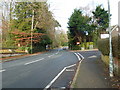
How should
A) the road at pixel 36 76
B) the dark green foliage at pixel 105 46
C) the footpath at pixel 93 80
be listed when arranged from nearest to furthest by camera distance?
the footpath at pixel 93 80
the road at pixel 36 76
the dark green foliage at pixel 105 46

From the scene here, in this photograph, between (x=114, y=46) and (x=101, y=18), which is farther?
(x=101, y=18)

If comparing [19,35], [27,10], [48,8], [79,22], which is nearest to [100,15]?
[79,22]

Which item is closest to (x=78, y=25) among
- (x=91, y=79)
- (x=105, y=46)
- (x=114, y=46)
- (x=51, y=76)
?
(x=105, y=46)

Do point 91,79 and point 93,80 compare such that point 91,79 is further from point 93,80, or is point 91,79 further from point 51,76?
point 51,76

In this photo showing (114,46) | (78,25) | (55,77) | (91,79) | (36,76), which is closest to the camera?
(91,79)

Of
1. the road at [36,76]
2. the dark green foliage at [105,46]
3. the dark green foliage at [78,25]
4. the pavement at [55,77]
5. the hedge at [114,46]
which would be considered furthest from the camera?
the dark green foliage at [78,25]

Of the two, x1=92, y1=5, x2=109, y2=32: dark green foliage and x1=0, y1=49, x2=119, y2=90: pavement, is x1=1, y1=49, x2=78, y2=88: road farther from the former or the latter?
x1=92, y1=5, x2=109, y2=32: dark green foliage

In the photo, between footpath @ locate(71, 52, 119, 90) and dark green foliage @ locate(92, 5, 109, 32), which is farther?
dark green foliage @ locate(92, 5, 109, 32)

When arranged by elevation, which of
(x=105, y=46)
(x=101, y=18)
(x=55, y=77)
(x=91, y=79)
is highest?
(x=101, y=18)

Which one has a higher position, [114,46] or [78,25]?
[78,25]

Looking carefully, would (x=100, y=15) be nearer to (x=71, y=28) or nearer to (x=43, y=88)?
(x=71, y=28)

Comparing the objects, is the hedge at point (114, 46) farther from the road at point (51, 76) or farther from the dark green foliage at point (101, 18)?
the dark green foliage at point (101, 18)

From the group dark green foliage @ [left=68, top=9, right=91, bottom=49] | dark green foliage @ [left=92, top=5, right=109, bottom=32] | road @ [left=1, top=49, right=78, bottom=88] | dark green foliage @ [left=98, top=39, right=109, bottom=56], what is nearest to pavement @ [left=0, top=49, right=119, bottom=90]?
road @ [left=1, top=49, right=78, bottom=88]

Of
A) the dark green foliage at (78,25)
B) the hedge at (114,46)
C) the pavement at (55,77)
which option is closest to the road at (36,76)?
the pavement at (55,77)
